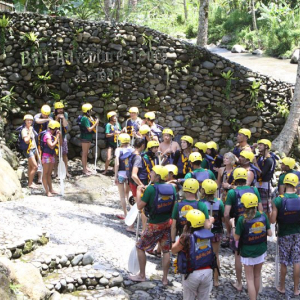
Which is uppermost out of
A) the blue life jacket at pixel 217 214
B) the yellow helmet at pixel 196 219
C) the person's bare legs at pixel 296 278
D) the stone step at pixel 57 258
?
the yellow helmet at pixel 196 219

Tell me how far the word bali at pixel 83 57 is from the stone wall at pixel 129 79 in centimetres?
3

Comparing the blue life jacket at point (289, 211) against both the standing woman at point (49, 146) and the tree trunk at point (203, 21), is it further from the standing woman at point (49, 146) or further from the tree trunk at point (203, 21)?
the tree trunk at point (203, 21)

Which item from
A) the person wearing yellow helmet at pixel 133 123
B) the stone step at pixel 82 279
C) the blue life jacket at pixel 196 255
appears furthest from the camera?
the person wearing yellow helmet at pixel 133 123

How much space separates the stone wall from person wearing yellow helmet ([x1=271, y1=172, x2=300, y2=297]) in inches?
284

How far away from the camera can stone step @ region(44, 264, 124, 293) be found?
6203 mm

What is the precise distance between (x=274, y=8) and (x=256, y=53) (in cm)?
303

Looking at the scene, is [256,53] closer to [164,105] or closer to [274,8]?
[274,8]

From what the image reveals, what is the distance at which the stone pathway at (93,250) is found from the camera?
20.9 ft

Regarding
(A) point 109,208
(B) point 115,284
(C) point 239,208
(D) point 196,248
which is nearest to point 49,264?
(B) point 115,284

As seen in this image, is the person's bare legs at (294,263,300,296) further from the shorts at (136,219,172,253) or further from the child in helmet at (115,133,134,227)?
the child in helmet at (115,133,134,227)

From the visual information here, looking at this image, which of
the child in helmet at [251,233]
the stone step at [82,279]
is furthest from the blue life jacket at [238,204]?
the stone step at [82,279]

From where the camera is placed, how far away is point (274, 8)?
20797 mm

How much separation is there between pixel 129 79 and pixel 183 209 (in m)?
7.98

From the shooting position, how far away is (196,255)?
5.35 meters
